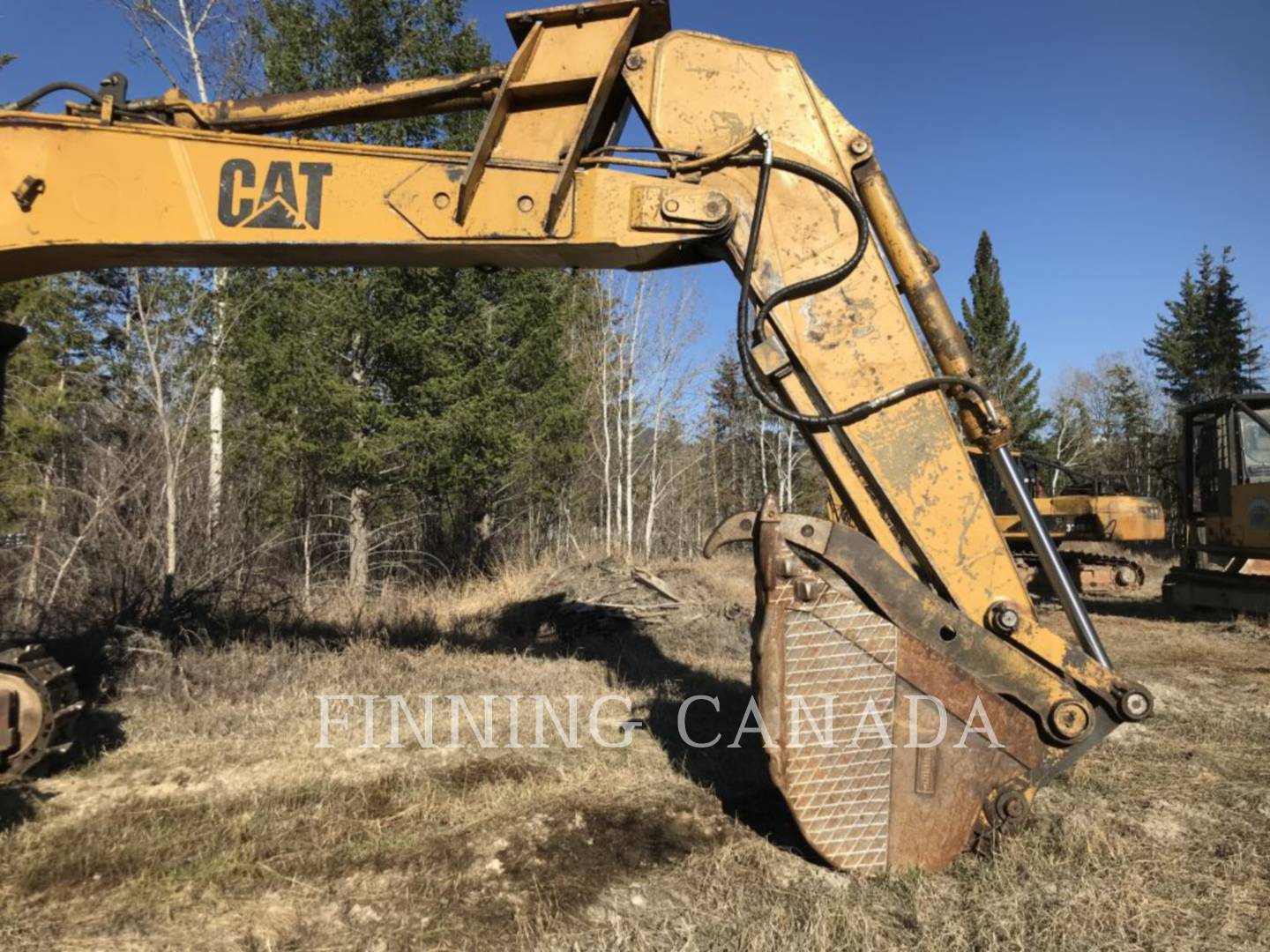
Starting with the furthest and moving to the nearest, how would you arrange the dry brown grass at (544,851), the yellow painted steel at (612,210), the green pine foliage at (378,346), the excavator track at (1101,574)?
the excavator track at (1101,574), the green pine foliage at (378,346), the yellow painted steel at (612,210), the dry brown grass at (544,851)

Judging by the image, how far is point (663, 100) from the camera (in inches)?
139

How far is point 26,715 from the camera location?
3.61m

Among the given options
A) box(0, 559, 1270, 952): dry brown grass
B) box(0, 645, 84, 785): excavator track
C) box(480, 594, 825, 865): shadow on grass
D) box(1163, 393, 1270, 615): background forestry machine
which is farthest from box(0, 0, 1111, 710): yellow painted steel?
box(1163, 393, 1270, 615): background forestry machine

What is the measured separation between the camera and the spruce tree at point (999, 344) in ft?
124

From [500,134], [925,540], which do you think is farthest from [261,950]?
[500,134]

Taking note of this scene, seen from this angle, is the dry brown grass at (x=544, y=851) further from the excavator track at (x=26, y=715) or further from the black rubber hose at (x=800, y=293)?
the black rubber hose at (x=800, y=293)

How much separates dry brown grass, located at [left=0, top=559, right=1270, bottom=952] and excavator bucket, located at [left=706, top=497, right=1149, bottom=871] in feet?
0.63

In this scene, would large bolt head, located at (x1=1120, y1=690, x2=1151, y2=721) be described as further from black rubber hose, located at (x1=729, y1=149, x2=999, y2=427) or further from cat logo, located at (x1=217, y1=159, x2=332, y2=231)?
cat logo, located at (x1=217, y1=159, x2=332, y2=231)

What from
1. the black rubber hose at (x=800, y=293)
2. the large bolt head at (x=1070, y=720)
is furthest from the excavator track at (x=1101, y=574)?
the black rubber hose at (x=800, y=293)

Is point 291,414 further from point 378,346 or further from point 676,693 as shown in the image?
point 676,693

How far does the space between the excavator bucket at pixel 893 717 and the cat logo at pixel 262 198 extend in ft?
8.28

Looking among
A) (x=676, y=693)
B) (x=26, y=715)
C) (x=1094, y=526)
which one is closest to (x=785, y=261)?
(x=676, y=693)

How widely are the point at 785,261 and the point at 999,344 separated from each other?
40.0 metres

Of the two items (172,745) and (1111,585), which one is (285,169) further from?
(1111,585)
